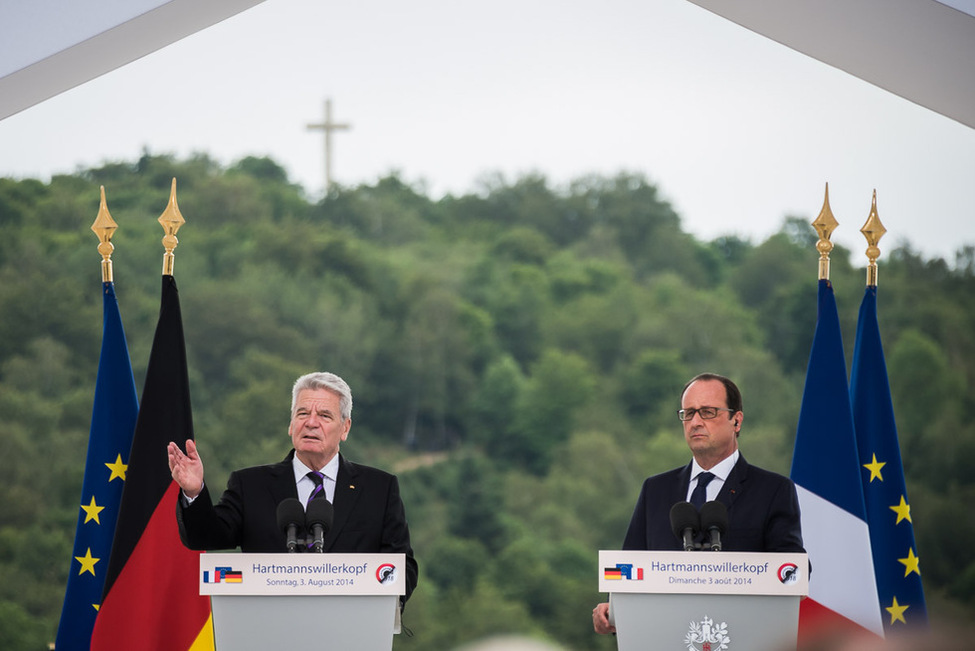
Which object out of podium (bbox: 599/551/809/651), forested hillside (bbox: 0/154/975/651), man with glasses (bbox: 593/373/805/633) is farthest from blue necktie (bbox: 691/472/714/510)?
forested hillside (bbox: 0/154/975/651)

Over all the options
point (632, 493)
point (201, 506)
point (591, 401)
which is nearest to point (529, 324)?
point (591, 401)

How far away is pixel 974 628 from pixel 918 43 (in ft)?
9.08

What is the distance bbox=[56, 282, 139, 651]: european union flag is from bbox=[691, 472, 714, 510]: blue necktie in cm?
183

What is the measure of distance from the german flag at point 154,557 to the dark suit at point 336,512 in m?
0.59

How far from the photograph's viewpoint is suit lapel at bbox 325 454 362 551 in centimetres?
283

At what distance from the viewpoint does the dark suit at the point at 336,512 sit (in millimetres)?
2826

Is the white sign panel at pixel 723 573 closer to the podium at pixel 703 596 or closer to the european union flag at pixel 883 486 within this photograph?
the podium at pixel 703 596

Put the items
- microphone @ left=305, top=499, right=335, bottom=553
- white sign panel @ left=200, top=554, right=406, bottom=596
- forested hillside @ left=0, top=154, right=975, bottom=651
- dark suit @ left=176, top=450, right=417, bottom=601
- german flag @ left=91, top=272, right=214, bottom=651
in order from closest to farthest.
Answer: white sign panel @ left=200, top=554, right=406, bottom=596, microphone @ left=305, top=499, right=335, bottom=553, dark suit @ left=176, top=450, right=417, bottom=601, german flag @ left=91, top=272, right=214, bottom=651, forested hillside @ left=0, top=154, right=975, bottom=651

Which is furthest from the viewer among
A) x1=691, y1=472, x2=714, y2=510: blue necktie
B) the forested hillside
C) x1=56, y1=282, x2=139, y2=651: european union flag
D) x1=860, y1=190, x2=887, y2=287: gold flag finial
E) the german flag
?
the forested hillside

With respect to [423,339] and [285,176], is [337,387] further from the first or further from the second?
[285,176]

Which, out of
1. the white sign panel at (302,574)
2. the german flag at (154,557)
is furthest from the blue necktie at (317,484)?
the german flag at (154,557)

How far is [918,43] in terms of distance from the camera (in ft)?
10.5

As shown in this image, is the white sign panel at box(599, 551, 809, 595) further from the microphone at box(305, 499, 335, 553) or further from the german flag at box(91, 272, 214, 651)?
the german flag at box(91, 272, 214, 651)

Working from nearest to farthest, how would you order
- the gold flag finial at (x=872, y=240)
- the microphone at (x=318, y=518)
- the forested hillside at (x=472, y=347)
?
the microphone at (x=318, y=518) < the gold flag finial at (x=872, y=240) < the forested hillside at (x=472, y=347)
